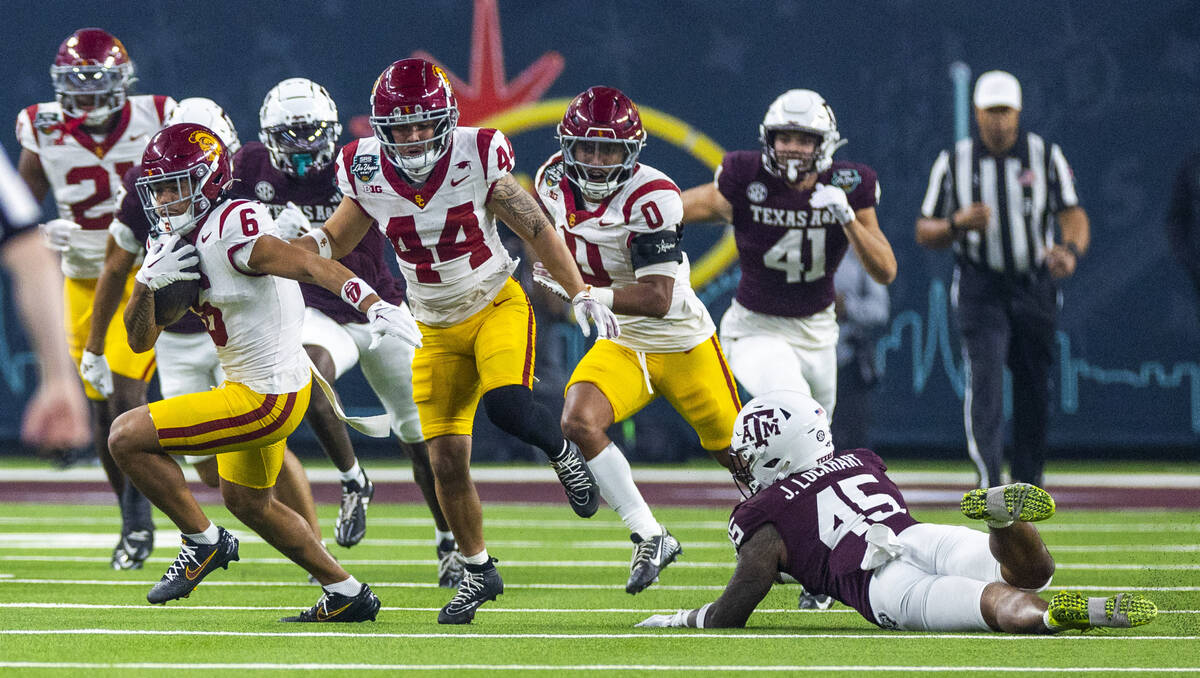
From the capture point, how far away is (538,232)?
5.33m

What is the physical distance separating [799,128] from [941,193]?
7.19 ft

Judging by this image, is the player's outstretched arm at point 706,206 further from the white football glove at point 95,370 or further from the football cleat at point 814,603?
the white football glove at point 95,370

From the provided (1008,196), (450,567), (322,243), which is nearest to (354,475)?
(450,567)

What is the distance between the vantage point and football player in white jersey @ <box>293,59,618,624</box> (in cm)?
524

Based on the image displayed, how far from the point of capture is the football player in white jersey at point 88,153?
7141 millimetres

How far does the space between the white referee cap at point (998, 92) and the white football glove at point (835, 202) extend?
84.5 inches

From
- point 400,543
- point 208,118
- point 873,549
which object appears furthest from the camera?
point 400,543

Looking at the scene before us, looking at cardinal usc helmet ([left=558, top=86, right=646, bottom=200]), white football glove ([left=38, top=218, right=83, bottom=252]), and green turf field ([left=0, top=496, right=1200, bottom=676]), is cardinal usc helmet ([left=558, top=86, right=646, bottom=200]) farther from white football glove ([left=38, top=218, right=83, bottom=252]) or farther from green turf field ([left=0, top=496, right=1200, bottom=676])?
white football glove ([left=38, top=218, right=83, bottom=252])

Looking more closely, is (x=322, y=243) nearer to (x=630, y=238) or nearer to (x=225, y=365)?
(x=225, y=365)

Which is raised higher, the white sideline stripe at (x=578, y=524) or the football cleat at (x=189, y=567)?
the football cleat at (x=189, y=567)

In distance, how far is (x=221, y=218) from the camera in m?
5.08

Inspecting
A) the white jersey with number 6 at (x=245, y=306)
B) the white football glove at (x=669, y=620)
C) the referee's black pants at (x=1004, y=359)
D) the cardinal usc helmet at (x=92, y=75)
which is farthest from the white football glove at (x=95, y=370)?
the referee's black pants at (x=1004, y=359)

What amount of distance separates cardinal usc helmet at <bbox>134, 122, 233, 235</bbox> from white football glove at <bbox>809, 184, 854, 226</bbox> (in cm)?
222

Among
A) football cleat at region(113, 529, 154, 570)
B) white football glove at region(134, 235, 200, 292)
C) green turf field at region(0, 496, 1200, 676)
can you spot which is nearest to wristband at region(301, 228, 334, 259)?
white football glove at region(134, 235, 200, 292)
